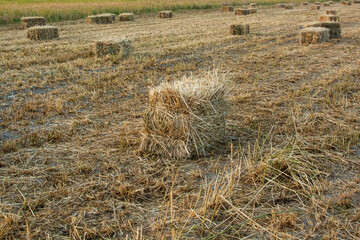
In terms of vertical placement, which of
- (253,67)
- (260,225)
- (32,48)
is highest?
(32,48)

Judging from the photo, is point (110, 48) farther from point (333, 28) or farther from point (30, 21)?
point (30, 21)

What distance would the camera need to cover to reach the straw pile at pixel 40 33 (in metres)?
13.5

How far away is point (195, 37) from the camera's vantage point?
14.1m

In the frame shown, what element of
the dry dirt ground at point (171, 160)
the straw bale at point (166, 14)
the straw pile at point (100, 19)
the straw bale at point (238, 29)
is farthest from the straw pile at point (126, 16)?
Answer: the dry dirt ground at point (171, 160)

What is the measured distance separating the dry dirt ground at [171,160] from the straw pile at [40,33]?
4680mm

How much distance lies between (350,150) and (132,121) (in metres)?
3.04

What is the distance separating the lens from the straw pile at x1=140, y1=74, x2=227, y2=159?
13.9 feet

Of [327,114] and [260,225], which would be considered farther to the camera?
[327,114]

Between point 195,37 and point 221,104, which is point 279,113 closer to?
point 221,104

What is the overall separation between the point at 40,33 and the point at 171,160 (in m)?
11.4

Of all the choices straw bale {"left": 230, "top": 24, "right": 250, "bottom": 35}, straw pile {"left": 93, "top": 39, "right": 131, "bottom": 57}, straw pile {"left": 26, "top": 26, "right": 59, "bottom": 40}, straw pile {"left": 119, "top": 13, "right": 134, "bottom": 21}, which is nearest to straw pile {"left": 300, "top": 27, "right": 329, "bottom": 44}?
straw bale {"left": 230, "top": 24, "right": 250, "bottom": 35}

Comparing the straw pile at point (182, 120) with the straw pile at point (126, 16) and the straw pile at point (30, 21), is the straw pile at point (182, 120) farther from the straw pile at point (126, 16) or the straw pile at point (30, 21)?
the straw pile at point (126, 16)

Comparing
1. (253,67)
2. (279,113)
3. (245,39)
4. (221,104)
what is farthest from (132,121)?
(245,39)

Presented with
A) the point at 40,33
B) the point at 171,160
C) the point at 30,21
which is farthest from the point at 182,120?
the point at 30,21
